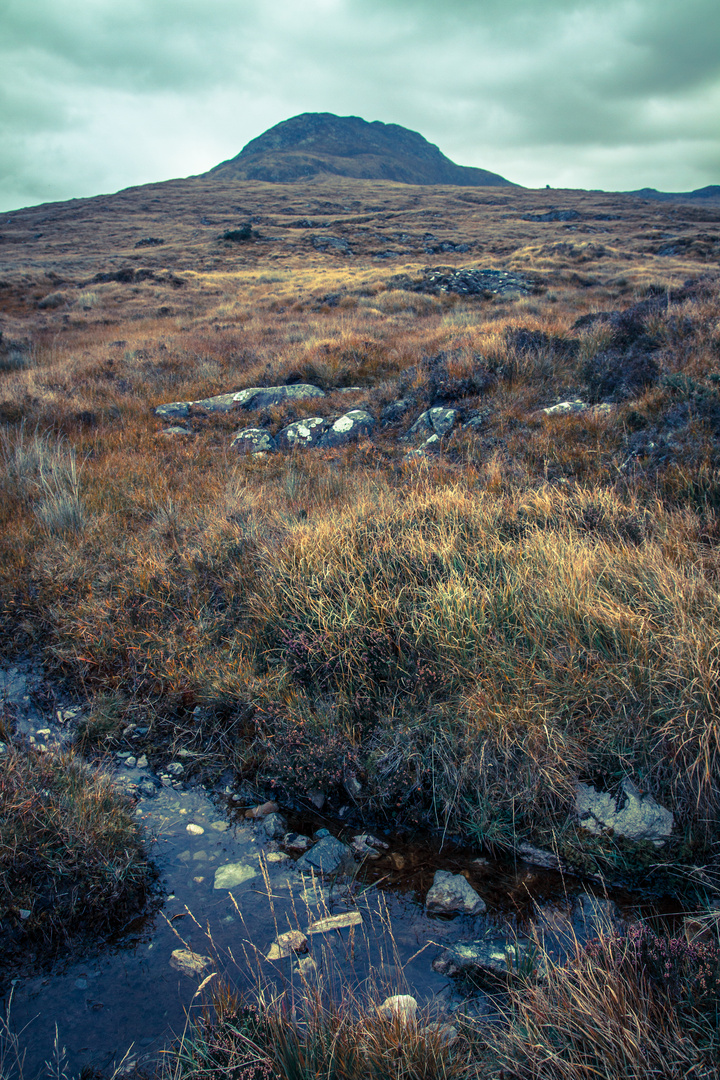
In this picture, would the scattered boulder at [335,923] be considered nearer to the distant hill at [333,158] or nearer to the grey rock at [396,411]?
the grey rock at [396,411]

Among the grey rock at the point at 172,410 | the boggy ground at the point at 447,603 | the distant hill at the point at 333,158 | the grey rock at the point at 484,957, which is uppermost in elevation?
the distant hill at the point at 333,158

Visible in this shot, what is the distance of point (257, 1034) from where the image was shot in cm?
164

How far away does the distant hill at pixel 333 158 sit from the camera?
124 metres

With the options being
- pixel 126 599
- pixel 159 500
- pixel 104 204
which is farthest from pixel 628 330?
pixel 104 204

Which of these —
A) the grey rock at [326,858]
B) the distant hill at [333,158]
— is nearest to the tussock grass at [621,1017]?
the grey rock at [326,858]

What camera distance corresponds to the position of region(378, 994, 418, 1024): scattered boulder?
1606mm

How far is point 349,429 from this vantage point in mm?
7590

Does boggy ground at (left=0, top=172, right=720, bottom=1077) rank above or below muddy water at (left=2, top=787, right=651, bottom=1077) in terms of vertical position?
above

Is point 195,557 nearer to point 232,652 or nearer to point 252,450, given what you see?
point 232,652

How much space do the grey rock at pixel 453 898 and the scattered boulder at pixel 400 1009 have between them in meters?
0.46

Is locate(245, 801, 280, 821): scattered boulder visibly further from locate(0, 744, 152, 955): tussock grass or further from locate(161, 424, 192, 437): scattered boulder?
locate(161, 424, 192, 437): scattered boulder

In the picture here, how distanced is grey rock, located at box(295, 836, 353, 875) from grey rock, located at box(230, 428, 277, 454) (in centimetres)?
563

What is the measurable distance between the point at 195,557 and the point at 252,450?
11.3 ft

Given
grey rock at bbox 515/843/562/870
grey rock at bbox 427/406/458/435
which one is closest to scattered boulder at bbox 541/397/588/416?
grey rock at bbox 427/406/458/435
